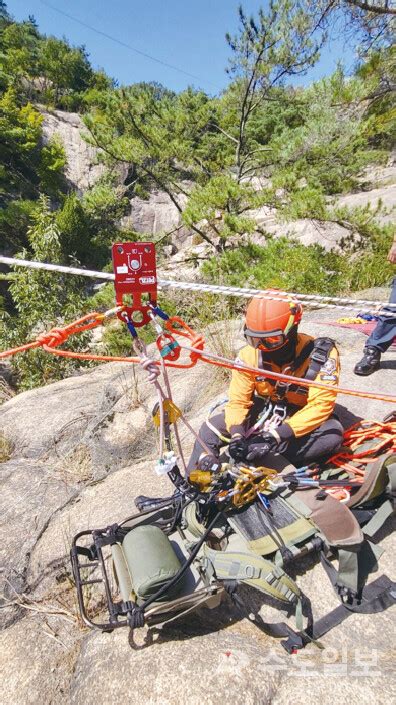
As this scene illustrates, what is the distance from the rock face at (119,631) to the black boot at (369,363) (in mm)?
94

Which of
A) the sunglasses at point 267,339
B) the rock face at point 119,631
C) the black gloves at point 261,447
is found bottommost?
the rock face at point 119,631

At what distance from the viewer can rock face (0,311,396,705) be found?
5.44ft

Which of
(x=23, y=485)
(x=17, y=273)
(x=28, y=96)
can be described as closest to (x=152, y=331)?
(x=17, y=273)

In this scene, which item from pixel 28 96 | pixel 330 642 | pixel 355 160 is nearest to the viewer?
pixel 330 642

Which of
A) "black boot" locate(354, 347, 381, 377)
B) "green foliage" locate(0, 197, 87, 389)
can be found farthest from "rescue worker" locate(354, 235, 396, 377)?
"green foliage" locate(0, 197, 87, 389)

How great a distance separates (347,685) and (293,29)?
10.8m

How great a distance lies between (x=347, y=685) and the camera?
1.60 metres

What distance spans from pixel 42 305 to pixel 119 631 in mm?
7158

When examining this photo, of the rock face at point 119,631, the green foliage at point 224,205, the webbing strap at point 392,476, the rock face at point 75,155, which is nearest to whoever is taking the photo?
the rock face at point 119,631

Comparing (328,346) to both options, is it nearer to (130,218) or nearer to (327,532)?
(327,532)

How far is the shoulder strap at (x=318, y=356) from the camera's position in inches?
99.7

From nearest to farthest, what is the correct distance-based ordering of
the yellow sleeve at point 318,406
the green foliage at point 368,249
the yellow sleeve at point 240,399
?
1. the yellow sleeve at point 318,406
2. the yellow sleeve at point 240,399
3. the green foliage at point 368,249

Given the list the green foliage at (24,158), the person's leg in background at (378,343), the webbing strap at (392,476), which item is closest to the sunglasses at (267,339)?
the webbing strap at (392,476)

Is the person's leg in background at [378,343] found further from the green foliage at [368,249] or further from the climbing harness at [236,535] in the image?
the green foliage at [368,249]
